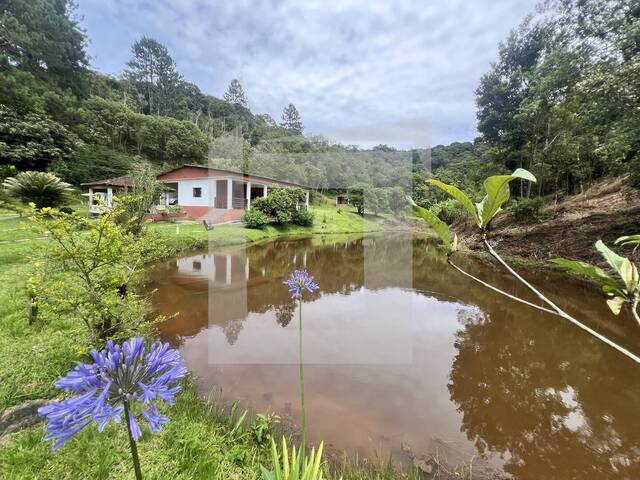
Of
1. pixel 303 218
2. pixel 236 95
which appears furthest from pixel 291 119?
pixel 303 218

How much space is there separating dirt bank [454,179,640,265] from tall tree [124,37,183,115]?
142 ft

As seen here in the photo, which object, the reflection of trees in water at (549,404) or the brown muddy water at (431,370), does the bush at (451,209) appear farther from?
the reflection of trees in water at (549,404)

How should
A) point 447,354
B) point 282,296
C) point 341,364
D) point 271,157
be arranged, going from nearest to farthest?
1. point 341,364
2. point 447,354
3. point 282,296
4. point 271,157

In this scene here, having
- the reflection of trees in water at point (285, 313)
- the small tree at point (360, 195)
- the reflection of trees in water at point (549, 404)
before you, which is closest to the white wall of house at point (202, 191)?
the small tree at point (360, 195)

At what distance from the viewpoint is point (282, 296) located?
6391 millimetres

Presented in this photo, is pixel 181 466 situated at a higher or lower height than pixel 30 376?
lower

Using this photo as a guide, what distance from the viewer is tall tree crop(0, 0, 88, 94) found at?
69.5 ft

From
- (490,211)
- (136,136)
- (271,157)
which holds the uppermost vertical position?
(136,136)

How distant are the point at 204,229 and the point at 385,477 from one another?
40.9 ft

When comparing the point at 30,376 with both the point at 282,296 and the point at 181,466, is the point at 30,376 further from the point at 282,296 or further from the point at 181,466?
the point at 282,296

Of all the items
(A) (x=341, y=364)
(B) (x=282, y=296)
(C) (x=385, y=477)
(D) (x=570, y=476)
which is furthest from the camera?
(B) (x=282, y=296)

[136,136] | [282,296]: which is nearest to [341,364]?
[282,296]

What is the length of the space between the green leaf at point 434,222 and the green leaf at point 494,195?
0.12 metres

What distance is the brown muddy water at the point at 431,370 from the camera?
102 inches
